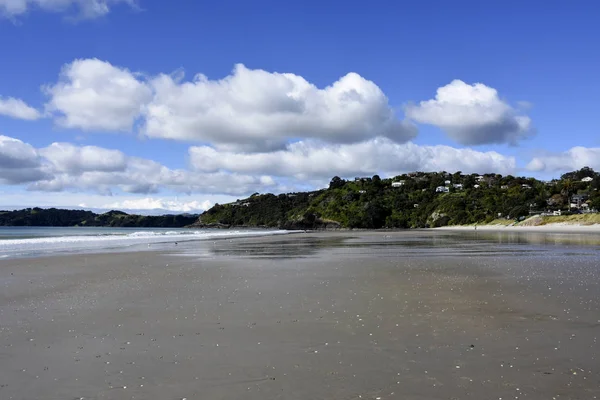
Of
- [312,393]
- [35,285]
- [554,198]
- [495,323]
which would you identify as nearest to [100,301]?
[35,285]

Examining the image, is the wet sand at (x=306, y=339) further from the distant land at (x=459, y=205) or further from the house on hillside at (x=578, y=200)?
the house on hillside at (x=578, y=200)

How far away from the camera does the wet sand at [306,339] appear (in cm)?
591

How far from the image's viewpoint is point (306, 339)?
26.7 feet

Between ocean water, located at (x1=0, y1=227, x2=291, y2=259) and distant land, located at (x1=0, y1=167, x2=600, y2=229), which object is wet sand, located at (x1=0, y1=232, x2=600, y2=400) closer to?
ocean water, located at (x1=0, y1=227, x2=291, y2=259)

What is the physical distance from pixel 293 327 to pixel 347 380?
3.07 m

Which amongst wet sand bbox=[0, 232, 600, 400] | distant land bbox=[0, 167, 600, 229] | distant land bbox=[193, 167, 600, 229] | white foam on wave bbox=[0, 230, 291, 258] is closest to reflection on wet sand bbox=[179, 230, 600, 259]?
white foam on wave bbox=[0, 230, 291, 258]

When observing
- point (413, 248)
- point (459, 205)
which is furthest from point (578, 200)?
point (413, 248)

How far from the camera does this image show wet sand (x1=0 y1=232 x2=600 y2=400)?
19.4 ft

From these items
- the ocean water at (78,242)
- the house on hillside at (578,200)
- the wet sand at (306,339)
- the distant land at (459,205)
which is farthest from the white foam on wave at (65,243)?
the house on hillside at (578,200)

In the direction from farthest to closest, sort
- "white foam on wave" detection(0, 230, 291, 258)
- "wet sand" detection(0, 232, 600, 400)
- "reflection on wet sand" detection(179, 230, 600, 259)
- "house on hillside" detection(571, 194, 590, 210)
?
"house on hillside" detection(571, 194, 590, 210) < "white foam on wave" detection(0, 230, 291, 258) < "reflection on wet sand" detection(179, 230, 600, 259) < "wet sand" detection(0, 232, 600, 400)

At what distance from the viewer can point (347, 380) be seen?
240 inches

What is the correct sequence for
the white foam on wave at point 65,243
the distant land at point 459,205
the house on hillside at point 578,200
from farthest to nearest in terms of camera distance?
the house on hillside at point 578,200, the distant land at point 459,205, the white foam on wave at point 65,243

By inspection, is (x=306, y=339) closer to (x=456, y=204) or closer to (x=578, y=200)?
(x=578, y=200)

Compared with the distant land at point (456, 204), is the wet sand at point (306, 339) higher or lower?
lower
